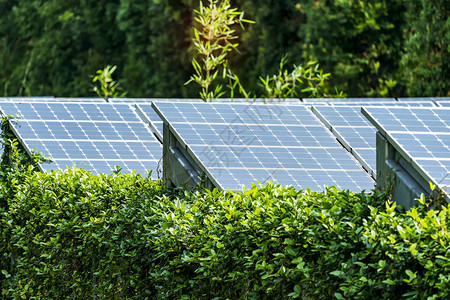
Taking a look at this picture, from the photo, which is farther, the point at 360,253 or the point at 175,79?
the point at 175,79

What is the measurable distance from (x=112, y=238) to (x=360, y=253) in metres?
2.98

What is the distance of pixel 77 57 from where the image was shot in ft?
144

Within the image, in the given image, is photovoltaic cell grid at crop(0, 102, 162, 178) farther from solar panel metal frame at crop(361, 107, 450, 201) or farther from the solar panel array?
solar panel metal frame at crop(361, 107, 450, 201)

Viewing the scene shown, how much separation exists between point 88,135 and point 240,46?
26181 mm

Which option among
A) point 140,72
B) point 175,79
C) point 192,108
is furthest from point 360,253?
point 140,72

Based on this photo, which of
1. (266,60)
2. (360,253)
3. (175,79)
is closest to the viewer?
(360,253)

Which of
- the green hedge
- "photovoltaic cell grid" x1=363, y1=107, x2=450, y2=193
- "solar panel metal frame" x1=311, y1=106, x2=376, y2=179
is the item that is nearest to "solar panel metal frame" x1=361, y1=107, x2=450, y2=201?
"photovoltaic cell grid" x1=363, y1=107, x2=450, y2=193

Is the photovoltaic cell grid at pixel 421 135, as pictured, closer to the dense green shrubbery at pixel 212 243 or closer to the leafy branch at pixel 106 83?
the dense green shrubbery at pixel 212 243

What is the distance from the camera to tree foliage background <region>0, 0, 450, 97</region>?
21.6 meters

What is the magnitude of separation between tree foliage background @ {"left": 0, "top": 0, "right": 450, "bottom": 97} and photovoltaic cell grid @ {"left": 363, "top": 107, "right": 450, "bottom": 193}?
13387 millimetres

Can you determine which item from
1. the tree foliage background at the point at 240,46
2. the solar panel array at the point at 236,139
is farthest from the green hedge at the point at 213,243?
the tree foliage background at the point at 240,46

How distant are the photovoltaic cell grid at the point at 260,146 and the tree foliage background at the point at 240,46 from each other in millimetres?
12091

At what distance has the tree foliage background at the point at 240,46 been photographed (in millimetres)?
21609

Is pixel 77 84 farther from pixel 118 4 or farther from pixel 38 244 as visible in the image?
pixel 38 244
